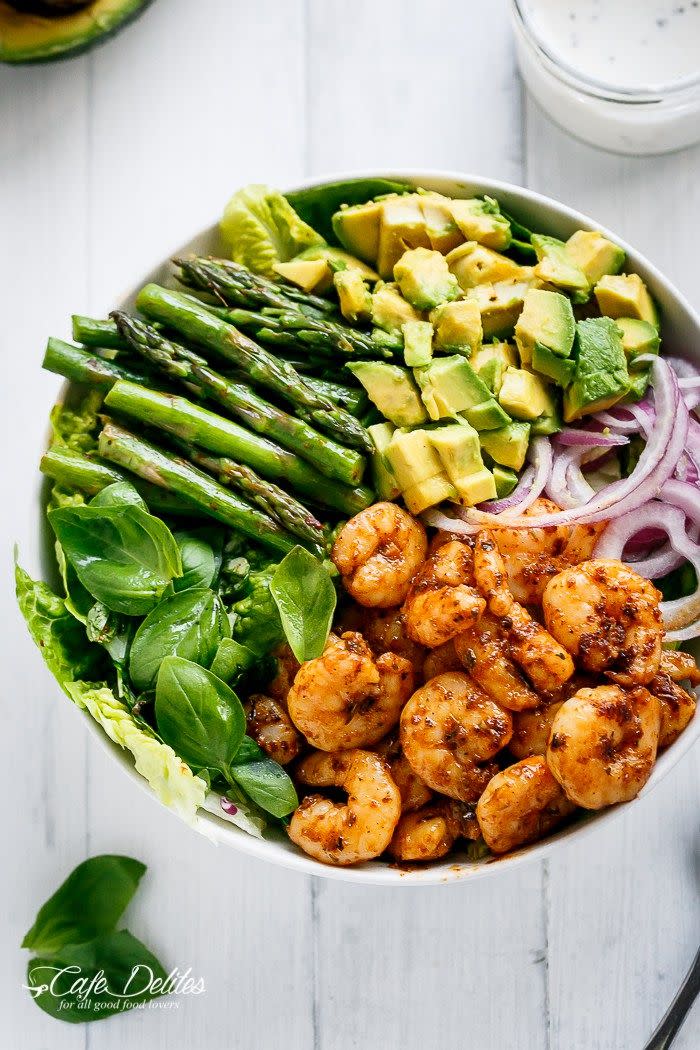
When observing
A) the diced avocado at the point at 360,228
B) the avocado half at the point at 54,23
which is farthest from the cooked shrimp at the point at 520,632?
the avocado half at the point at 54,23

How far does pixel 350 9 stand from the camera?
3146 mm

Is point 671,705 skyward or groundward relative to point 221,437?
groundward

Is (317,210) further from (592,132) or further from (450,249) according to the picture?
(592,132)

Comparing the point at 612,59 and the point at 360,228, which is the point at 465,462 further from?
the point at 612,59

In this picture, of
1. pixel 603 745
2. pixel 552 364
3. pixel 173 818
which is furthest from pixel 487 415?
pixel 173 818

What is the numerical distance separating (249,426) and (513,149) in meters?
1.15

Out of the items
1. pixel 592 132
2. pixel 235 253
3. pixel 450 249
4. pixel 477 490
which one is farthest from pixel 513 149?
pixel 477 490

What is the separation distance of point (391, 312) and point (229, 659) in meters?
0.89

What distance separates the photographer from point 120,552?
2.46m

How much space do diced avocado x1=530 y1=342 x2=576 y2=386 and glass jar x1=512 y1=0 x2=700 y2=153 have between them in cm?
80

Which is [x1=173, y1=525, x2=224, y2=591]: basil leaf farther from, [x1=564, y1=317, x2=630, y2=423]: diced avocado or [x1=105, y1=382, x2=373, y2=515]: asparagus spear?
[x1=564, y1=317, x2=630, y2=423]: diced avocado

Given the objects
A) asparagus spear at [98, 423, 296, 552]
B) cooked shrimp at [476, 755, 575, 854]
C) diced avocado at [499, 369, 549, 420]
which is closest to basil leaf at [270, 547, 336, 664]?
asparagus spear at [98, 423, 296, 552]

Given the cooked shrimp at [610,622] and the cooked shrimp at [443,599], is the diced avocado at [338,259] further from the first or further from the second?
the cooked shrimp at [610,622]

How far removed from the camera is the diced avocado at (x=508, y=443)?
2.54 m
